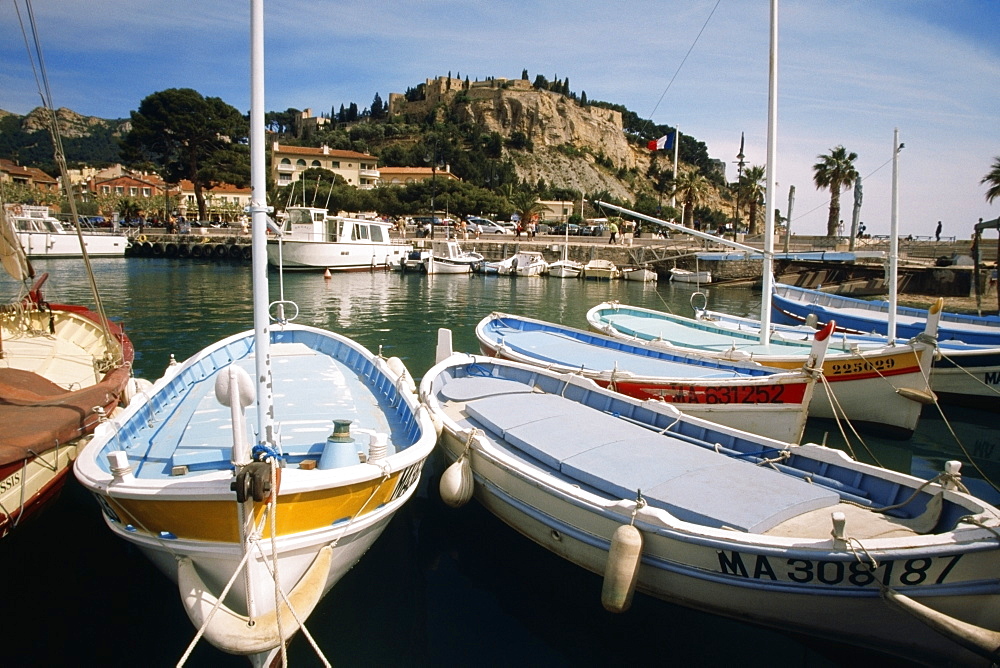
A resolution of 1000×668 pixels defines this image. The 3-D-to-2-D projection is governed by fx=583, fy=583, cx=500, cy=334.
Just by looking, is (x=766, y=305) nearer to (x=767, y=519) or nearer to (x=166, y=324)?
(x=767, y=519)

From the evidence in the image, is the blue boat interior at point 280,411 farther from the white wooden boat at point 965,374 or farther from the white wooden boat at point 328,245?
the white wooden boat at point 328,245

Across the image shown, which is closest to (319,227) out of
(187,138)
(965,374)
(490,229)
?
(490,229)

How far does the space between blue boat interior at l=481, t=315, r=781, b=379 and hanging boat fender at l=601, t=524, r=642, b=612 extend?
5.92m

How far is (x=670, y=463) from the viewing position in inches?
269

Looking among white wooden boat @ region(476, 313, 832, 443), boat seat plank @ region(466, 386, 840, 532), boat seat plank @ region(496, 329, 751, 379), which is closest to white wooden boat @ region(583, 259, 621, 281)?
boat seat plank @ region(496, 329, 751, 379)

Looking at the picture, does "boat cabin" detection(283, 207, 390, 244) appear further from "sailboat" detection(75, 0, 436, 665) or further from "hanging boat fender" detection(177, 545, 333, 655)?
"hanging boat fender" detection(177, 545, 333, 655)

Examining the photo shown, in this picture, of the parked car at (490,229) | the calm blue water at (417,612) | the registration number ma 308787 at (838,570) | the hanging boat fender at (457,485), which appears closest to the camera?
the registration number ma 308787 at (838,570)

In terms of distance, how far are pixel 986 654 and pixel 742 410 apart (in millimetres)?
5854

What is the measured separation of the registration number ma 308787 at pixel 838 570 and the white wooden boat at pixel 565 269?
141 ft

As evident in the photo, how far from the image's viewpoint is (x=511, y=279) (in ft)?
149

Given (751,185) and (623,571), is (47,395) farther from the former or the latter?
(751,185)

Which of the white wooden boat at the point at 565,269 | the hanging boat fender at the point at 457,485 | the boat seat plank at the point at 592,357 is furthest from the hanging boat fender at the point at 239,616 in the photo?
the white wooden boat at the point at 565,269

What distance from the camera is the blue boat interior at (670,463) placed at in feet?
19.2

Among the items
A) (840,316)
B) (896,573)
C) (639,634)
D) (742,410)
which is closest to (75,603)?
(639,634)
